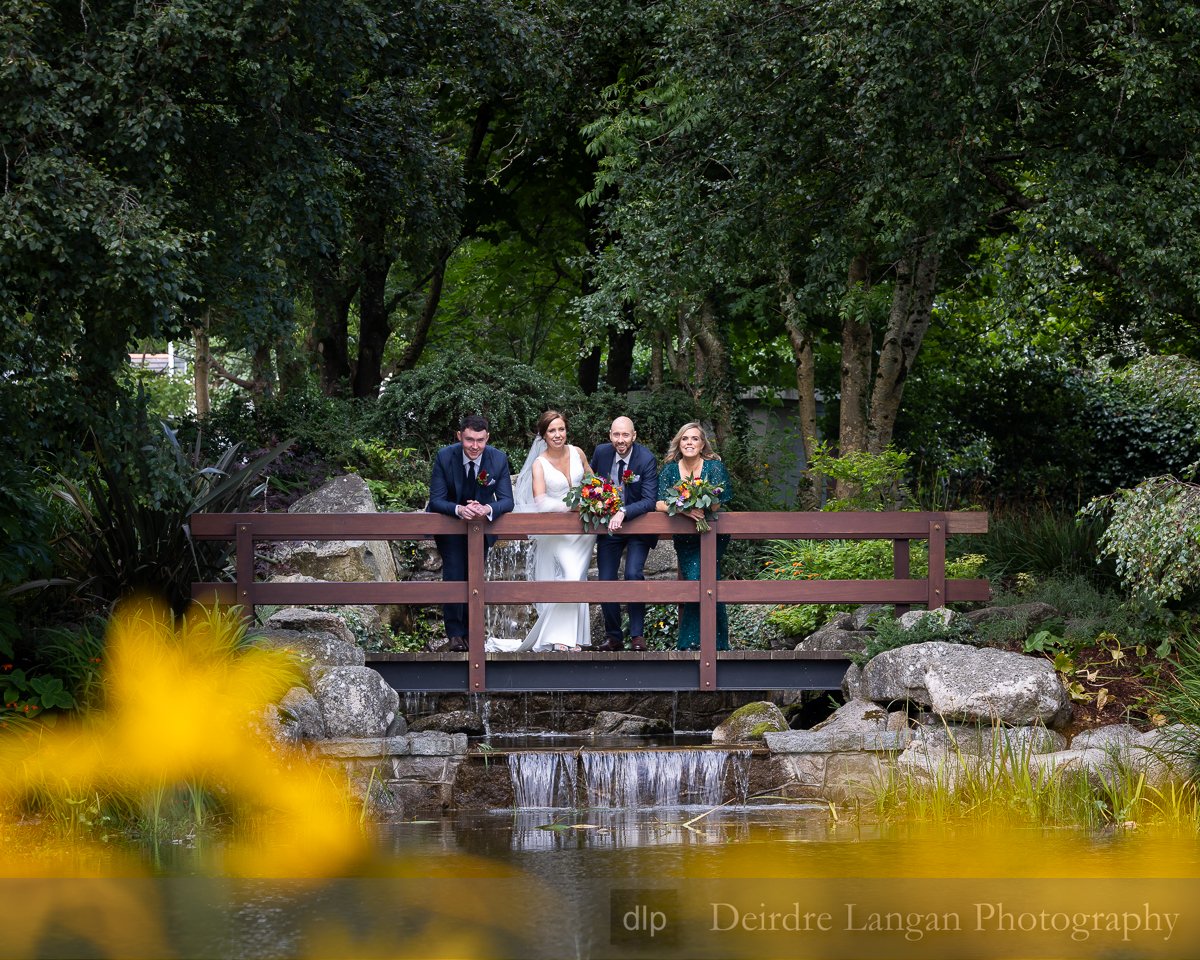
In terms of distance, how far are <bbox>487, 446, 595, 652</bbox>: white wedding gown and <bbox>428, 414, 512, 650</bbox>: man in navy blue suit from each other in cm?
63

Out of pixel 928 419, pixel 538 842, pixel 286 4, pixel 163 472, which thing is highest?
pixel 286 4

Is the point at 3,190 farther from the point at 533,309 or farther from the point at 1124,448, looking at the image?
the point at 533,309

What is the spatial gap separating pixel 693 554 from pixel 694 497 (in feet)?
2.45

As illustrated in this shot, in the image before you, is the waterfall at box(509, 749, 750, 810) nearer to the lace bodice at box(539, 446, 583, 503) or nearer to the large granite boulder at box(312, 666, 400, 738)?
the large granite boulder at box(312, 666, 400, 738)

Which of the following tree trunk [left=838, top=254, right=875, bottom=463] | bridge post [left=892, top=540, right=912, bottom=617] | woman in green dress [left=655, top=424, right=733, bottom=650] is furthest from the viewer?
tree trunk [left=838, top=254, right=875, bottom=463]

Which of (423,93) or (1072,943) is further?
(423,93)

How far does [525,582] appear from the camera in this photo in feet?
35.2

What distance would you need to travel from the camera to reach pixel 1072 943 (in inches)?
235

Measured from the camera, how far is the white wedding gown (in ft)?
38.7

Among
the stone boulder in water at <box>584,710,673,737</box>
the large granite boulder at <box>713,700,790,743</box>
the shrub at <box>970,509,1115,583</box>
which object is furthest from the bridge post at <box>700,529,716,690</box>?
the shrub at <box>970,509,1115,583</box>

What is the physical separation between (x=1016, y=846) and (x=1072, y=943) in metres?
2.00

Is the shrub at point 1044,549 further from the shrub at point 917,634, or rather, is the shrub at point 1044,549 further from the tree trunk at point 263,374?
the tree trunk at point 263,374

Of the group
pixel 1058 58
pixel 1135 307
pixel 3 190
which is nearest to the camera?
pixel 3 190

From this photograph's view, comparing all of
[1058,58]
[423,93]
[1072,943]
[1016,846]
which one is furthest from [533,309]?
[1072,943]
